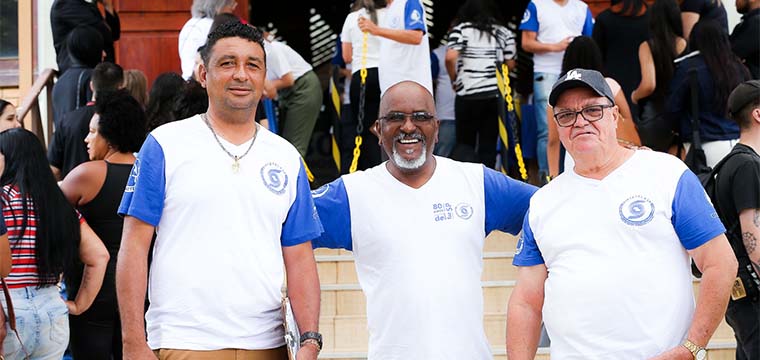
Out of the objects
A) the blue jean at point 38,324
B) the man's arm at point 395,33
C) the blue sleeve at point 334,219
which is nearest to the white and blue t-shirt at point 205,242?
the blue sleeve at point 334,219

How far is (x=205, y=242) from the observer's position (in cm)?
396

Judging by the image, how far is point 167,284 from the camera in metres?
3.97

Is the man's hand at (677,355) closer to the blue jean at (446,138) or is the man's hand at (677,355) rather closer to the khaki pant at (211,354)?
the khaki pant at (211,354)

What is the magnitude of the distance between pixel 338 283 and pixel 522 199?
11.2 ft

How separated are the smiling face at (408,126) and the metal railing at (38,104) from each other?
16.1ft

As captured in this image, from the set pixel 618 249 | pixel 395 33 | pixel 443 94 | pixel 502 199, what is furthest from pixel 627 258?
pixel 443 94

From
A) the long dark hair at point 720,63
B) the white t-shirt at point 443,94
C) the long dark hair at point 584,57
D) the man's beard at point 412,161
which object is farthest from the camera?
the white t-shirt at point 443,94

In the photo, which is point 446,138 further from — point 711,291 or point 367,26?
point 711,291

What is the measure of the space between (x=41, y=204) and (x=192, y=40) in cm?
332

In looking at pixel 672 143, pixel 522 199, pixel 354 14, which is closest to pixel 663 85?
pixel 672 143

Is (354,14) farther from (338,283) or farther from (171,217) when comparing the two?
(171,217)

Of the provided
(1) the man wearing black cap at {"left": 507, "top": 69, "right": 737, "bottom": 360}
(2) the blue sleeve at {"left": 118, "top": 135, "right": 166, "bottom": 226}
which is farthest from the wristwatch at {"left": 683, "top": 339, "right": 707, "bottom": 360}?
(2) the blue sleeve at {"left": 118, "top": 135, "right": 166, "bottom": 226}

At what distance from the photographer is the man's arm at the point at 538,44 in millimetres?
9211

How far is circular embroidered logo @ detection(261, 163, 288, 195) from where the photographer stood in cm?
408
